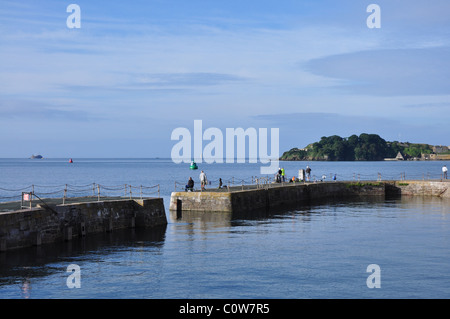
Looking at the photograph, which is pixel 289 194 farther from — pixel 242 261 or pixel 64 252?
pixel 64 252

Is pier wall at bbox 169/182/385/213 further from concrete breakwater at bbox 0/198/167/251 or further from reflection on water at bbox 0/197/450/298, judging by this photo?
concrete breakwater at bbox 0/198/167/251

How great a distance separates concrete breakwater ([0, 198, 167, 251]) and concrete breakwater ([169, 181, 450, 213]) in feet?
24.1

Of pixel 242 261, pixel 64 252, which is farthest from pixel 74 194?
pixel 242 261

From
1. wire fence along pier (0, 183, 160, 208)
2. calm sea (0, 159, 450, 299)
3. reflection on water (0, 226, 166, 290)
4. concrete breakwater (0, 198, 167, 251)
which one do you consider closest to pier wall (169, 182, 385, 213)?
wire fence along pier (0, 183, 160, 208)

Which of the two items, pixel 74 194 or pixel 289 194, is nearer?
pixel 289 194

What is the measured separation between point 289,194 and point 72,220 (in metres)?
30.7

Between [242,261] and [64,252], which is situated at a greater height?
[64,252]

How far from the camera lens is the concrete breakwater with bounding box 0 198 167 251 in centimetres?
2536

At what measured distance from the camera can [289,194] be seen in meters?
56.6

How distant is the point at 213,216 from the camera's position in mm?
42531

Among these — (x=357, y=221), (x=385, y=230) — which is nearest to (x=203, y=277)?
(x=385, y=230)
